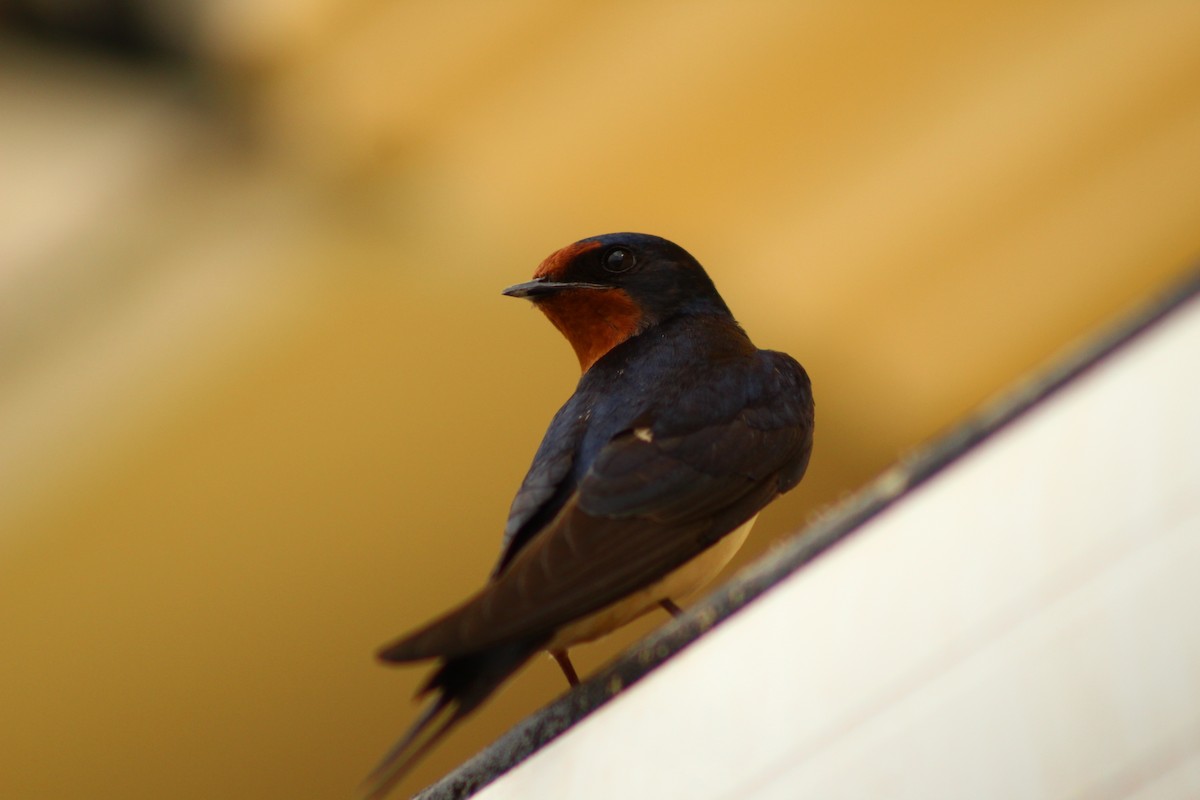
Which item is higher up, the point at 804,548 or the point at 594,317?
the point at 594,317

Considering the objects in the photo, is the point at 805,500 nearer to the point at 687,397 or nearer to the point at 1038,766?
the point at 687,397

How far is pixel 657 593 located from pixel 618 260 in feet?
1.43

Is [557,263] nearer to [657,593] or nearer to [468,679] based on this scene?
[657,593]

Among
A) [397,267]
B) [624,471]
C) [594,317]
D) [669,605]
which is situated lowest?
[669,605]

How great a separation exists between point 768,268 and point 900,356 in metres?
0.29

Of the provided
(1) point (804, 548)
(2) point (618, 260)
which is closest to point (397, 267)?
(2) point (618, 260)

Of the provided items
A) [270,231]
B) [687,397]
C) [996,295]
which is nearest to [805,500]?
[996,295]

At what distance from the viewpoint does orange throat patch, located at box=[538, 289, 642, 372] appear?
1.33 meters

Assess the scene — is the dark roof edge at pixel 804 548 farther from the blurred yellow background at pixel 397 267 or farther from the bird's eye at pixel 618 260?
the blurred yellow background at pixel 397 267

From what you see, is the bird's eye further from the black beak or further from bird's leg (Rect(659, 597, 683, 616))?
bird's leg (Rect(659, 597, 683, 616))

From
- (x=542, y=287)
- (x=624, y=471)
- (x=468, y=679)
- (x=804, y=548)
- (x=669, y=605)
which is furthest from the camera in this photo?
(x=542, y=287)

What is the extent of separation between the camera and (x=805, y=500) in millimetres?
2520

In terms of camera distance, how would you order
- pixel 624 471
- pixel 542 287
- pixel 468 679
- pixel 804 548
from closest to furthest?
pixel 804 548, pixel 468 679, pixel 624 471, pixel 542 287

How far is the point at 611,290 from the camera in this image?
4.42ft
